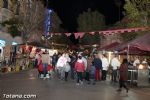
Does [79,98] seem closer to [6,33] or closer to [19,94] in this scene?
[19,94]

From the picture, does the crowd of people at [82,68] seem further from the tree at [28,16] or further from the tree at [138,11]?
the tree at [28,16]

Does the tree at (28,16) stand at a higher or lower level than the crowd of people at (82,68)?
Answer: higher

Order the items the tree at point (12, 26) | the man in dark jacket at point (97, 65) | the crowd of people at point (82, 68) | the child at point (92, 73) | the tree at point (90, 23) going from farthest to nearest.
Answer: the tree at point (90, 23)
the tree at point (12, 26)
the man in dark jacket at point (97, 65)
the child at point (92, 73)
the crowd of people at point (82, 68)

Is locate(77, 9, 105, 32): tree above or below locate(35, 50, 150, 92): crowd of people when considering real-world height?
above

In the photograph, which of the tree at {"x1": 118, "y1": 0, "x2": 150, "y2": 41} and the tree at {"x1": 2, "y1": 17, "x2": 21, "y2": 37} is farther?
the tree at {"x1": 2, "y1": 17, "x2": 21, "y2": 37}

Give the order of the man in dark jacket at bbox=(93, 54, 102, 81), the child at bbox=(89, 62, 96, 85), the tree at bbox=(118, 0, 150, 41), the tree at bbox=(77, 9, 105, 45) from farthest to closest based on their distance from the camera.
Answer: the tree at bbox=(77, 9, 105, 45)
the tree at bbox=(118, 0, 150, 41)
the man in dark jacket at bbox=(93, 54, 102, 81)
the child at bbox=(89, 62, 96, 85)

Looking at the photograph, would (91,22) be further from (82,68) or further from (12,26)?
(82,68)

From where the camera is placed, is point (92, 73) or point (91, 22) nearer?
point (92, 73)

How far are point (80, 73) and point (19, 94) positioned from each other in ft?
26.7

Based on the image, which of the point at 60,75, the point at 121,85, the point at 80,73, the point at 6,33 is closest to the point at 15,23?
the point at 6,33

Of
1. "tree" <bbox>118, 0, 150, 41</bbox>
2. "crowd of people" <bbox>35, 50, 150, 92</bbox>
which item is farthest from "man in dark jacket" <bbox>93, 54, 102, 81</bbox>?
"tree" <bbox>118, 0, 150, 41</bbox>

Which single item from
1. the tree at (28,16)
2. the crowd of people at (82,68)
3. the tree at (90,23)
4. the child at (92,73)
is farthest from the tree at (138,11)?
the tree at (90,23)

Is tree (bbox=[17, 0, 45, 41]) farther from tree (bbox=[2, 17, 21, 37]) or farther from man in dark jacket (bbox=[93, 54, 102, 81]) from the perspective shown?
man in dark jacket (bbox=[93, 54, 102, 81])

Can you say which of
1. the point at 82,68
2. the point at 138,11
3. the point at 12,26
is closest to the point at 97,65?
the point at 82,68
